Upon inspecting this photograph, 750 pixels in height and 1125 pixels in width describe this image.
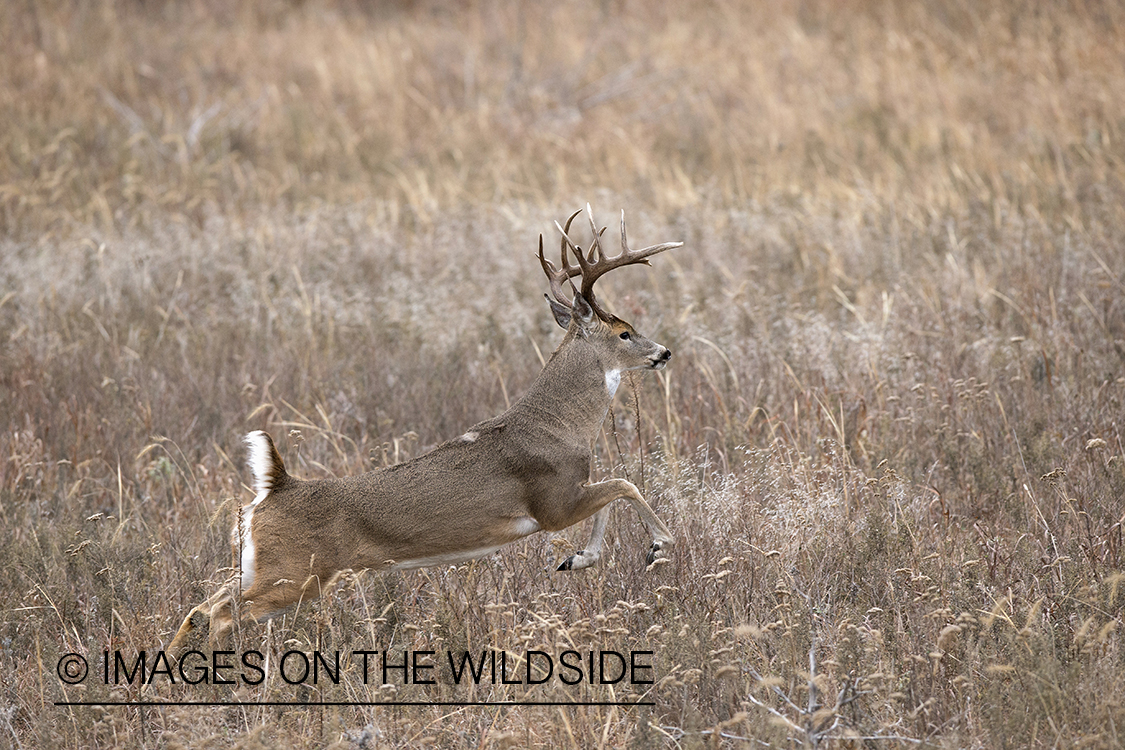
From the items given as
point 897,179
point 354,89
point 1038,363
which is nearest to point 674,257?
point 897,179

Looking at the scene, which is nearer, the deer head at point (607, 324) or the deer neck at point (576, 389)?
the deer neck at point (576, 389)

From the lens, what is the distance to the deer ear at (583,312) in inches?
188

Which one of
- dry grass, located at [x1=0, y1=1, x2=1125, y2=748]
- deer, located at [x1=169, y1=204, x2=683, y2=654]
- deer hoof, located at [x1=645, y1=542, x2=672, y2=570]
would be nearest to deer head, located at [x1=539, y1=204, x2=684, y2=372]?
deer, located at [x1=169, y1=204, x2=683, y2=654]

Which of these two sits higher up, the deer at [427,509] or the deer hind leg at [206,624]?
the deer at [427,509]

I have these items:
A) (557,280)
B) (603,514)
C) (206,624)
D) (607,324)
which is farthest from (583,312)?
(206,624)

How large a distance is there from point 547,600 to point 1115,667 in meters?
1.95

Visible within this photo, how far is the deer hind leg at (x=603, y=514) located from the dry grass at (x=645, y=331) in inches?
4.9

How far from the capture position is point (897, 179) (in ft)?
31.9

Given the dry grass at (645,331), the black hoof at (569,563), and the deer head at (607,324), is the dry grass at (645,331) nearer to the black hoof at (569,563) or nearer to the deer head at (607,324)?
the black hoof at (569,563)

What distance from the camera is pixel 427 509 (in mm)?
4062

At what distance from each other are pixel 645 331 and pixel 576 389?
2610 millimetres

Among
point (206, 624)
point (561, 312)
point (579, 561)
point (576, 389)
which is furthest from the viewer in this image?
point (561, 312)

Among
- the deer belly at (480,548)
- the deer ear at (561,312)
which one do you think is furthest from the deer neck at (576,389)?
the deer belly at (480,548)

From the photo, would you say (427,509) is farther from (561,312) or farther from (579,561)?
(561,312)
